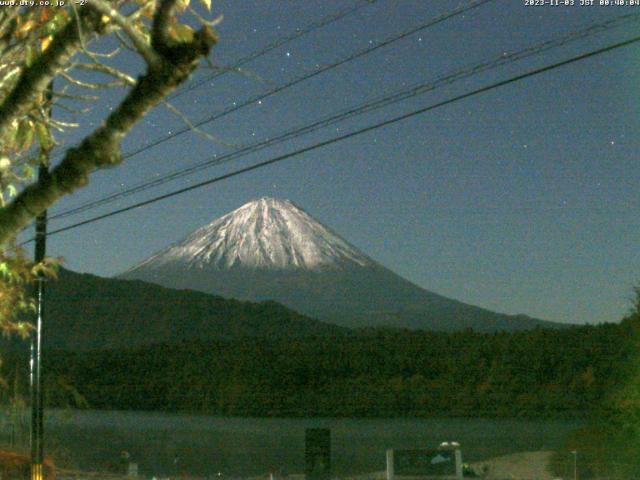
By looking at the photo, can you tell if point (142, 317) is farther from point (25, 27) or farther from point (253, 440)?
point (25, 27)

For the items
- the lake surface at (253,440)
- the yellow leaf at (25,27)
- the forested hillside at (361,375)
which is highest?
the yellow leaf at (25,27)

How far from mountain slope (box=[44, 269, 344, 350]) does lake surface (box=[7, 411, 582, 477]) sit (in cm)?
1926

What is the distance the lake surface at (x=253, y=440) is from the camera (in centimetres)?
3566

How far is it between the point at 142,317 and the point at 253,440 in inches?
1460

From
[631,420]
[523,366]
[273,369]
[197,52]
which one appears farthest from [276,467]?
[197,52]

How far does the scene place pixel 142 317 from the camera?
78.5 meters

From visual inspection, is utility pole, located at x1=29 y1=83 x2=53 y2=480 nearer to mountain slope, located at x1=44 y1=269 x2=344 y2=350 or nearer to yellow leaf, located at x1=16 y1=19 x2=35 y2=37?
yellow leaf, located at x1=16 y1=19 x2=35 y2=37

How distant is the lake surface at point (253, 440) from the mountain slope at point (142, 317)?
19.3m

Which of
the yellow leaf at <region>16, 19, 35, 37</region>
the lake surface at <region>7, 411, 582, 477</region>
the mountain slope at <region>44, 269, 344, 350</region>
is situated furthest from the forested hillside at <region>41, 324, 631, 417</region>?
the yellow leaf at <region>16, 19, 35, 37</region>

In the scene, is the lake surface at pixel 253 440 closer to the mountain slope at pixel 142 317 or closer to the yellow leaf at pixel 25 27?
the mountain slope at pixel 142 317

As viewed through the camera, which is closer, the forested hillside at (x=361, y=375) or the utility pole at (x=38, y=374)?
the utility pole at (x=38, y=374)

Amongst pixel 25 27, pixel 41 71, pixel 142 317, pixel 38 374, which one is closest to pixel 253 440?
pixel 38 374

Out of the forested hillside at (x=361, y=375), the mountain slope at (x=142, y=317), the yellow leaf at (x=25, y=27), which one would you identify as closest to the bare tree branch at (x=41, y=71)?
the yellow leaf at (x=25, y=27)

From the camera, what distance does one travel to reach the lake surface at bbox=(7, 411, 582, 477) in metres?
35.7
